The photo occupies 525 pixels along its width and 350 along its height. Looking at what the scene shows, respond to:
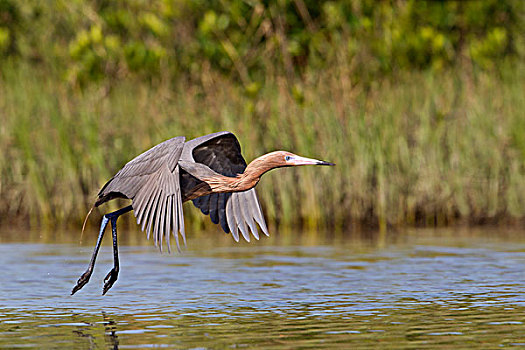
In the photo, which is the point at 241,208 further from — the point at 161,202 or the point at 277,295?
the point at 161,202

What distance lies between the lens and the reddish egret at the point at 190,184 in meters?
7.20

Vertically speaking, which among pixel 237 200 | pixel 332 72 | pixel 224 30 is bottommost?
pixel 237 200

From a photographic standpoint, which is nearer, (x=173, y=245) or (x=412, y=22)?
(x=173, y=245)

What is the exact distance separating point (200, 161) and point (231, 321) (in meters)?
2.22

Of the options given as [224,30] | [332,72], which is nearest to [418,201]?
[332,72]

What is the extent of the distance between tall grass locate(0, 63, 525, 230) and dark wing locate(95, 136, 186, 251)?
4.38 metres

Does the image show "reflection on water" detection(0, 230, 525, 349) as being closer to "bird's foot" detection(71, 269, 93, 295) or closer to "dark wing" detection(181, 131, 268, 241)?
"bird's foot" detection(71, 269, 93, 295)

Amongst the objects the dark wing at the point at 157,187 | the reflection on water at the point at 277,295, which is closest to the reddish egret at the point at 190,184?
the dark wing at the point at 157,187

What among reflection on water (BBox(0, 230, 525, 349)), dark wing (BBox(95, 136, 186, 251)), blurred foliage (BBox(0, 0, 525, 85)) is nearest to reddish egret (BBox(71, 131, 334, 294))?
dark wing (BBox(95, 136, 186, 251))

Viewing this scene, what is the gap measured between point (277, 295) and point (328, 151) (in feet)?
14.7

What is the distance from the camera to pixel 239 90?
15281 millimetres

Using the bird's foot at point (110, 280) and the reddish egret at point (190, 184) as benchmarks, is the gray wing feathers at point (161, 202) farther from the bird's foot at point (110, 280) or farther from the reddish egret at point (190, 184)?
the bird's foot at point (110, 280)

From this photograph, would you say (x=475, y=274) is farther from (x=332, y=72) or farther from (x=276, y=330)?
(x=332, y=72)

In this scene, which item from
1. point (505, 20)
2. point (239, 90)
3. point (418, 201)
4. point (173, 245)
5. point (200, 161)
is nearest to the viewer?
point (200, 161)
